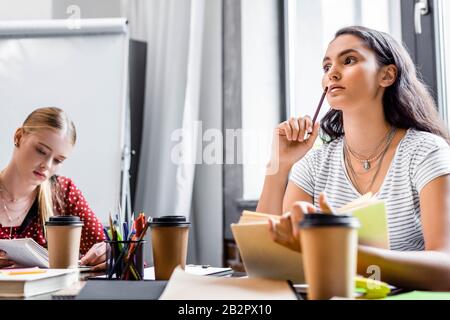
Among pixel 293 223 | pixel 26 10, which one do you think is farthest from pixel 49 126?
pixel 26 10

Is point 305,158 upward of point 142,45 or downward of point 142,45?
downward

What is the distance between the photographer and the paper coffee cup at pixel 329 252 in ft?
1.51

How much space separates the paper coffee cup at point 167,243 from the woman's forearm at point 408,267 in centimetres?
27

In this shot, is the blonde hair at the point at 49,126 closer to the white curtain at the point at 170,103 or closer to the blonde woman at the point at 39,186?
the blonde woman at the point at 39,186

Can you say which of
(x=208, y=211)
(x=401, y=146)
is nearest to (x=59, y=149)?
(x=401, y=146)

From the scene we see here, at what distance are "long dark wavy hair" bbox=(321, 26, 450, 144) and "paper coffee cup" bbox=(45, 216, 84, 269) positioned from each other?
65 centimetres

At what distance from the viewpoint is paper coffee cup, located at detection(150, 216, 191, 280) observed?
0.77 m

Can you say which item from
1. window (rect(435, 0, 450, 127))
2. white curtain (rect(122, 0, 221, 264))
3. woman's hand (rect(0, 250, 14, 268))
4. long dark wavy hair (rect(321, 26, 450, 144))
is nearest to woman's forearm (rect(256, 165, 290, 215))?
long dark wavy hair (rect(321, 26, 450, 144))

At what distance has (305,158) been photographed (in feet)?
3.91

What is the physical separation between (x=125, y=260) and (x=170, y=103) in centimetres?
146
